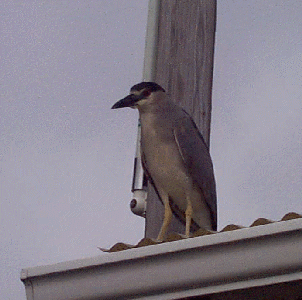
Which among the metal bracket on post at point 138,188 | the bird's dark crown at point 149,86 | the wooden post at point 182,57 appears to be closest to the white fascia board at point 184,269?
the metal bracket on post at point 138,188

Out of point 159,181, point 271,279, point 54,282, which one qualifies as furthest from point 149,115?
point 271,279

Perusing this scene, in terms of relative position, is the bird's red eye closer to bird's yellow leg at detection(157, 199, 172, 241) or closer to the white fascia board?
bird's yellow leg at detection(157, 199, 172, 241)

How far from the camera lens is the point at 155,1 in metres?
4.91

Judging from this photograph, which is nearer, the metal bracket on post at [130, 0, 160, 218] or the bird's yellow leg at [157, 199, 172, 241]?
the bird's yellow leg at [157, 199, 172, 241]

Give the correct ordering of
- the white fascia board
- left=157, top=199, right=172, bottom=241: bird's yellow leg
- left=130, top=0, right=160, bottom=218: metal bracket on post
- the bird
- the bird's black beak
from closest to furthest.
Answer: the white fascia board < left=157, top=199, right=172, bottom=241: bird's yellow leg < left=130, top=0, right=160, bottom=218: metal bracket on post < the bird's black beak < the bird

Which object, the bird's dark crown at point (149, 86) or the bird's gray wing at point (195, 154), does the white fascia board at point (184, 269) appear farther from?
the bird's gray wing at point (195, 154)

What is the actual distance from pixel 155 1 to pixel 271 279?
3125 mm

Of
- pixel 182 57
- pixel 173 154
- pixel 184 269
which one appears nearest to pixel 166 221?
pixel 173 154

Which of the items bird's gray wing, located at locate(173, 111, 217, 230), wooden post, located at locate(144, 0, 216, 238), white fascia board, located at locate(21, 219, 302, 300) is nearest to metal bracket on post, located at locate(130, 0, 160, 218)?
wooden post, located at locate(144, 0, 216, 238)

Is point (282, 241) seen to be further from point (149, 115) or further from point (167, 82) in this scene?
point (149, 115)

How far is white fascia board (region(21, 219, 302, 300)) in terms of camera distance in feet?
6.88

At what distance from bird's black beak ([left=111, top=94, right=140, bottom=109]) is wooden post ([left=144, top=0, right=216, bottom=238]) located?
236 millimetres

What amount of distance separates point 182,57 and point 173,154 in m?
0.69

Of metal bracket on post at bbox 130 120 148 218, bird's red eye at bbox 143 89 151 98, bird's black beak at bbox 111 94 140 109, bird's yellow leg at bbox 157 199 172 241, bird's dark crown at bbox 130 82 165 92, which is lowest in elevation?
bird's yellow leg at bbox 157 199 172 241
